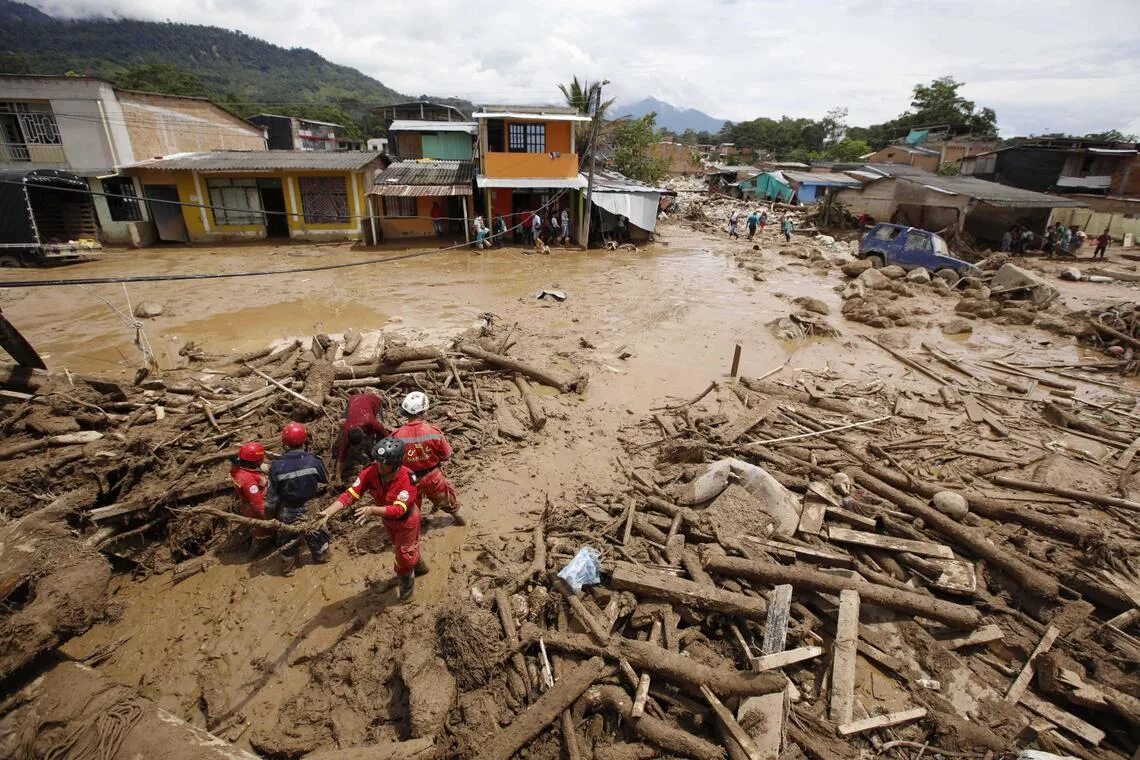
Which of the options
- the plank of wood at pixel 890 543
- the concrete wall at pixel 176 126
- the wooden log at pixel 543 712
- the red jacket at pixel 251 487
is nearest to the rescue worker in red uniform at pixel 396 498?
the red jacket at pixel 251 487

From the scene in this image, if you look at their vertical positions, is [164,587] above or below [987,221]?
below

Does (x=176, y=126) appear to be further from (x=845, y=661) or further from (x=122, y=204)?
(x=845, y=661)

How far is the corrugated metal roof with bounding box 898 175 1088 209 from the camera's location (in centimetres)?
2172

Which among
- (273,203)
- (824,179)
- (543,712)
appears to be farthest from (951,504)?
(824,179)

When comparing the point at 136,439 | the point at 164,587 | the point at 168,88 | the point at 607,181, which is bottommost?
the point at 164,587

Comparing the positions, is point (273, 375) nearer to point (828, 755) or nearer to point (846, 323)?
point (828, 755)

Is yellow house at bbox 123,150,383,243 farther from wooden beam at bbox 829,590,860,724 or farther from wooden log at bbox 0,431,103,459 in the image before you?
wooden beam at bbox 829,590,860,724

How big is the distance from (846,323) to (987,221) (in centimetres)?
1804

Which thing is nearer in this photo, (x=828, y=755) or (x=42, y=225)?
(x=828, y=755)

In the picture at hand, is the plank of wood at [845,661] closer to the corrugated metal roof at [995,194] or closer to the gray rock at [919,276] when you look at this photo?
the gray rock at [919,276]

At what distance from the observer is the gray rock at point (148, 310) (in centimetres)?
1298

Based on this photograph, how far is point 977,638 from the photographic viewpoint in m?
4.26

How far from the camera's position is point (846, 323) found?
14.3 metres

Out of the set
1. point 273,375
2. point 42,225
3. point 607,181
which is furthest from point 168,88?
point 273,375
